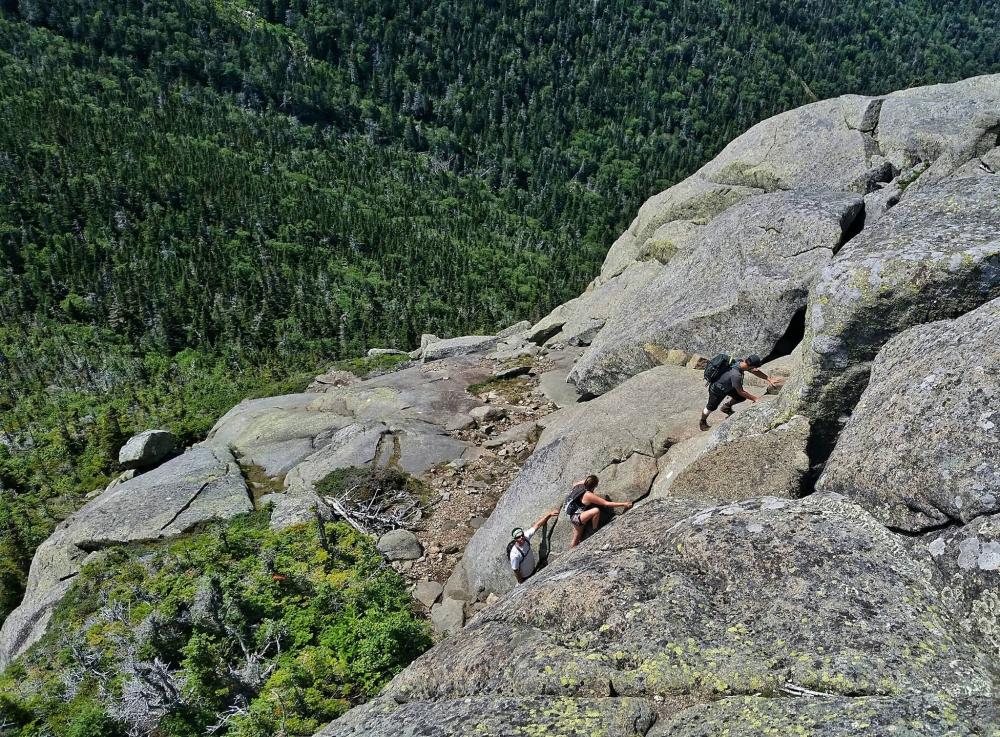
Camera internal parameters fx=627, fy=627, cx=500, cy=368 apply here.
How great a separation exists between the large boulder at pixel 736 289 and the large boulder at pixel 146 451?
1635 cm

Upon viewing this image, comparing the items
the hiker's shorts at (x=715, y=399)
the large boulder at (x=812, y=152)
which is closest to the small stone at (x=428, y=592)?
the hiker's shorts at (x=715, y=399)

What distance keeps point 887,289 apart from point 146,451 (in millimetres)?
24971

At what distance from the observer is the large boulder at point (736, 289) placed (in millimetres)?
17734

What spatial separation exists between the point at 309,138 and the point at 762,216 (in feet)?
536

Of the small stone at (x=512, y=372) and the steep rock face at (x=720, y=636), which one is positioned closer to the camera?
the steep rock face at (x=720, y=636)

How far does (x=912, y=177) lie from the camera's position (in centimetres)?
2300

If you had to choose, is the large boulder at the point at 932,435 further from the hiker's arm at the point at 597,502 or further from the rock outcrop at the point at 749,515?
the hiker's arm at the point at 597,502

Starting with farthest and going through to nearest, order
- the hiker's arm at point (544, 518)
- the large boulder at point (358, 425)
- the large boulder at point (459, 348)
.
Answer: the large boulder at point (459, 348)
the large boulder at point (358, 425)
the hiker's arm at point (544, 518)

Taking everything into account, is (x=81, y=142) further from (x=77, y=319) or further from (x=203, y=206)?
(x=77, y=319)

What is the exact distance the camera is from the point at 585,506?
41.0 feet

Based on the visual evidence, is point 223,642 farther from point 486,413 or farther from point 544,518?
point 486,413

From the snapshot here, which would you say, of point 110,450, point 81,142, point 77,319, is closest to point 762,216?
point 110,450

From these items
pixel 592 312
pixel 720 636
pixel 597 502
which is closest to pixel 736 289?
pixel 597 502

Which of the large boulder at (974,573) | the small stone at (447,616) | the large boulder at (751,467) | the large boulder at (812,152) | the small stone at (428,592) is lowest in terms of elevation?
the small stone at (428,592)
